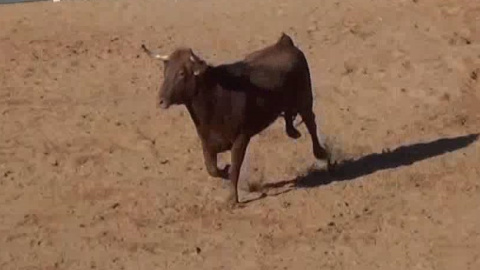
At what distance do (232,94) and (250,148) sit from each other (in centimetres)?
146

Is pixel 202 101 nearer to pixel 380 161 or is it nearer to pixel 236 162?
pixel 236 162

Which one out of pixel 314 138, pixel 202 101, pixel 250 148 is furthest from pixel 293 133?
pixel 202 101

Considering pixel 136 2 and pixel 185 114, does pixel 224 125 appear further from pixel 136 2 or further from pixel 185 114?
pixel 136 2

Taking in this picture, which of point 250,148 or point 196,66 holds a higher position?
point 196,66

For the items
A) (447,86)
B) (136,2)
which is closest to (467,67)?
(447,86)

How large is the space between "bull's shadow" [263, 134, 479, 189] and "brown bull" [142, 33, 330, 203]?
57 centimetres

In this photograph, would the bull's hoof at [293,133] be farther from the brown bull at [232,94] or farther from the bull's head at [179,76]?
the bull's head at [179,76]

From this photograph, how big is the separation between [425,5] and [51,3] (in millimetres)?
4405

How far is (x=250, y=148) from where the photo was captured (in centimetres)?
1190

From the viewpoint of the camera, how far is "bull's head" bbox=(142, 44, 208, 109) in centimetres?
1012

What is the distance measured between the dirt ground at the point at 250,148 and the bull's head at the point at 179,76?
842mm

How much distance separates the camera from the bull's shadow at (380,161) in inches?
437

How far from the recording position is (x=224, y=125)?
1048cm

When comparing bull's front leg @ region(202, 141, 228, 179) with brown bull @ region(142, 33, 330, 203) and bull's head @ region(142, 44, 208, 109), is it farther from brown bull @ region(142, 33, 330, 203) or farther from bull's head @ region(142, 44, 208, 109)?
bull's head @ region(142, 44, 208, 109)
